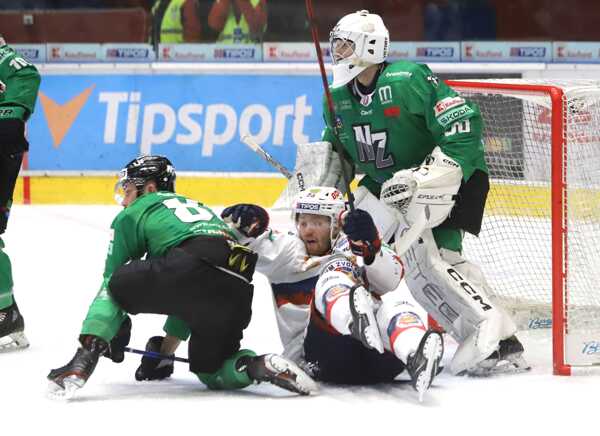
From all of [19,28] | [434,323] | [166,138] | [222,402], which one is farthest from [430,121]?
[19,28]

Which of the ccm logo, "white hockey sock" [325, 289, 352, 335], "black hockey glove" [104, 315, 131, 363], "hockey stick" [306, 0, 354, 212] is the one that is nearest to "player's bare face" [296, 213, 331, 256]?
"hockey stick" [306, 0, 354, 212]

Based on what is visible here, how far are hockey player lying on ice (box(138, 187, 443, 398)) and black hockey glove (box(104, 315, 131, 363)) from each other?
0.19 meters

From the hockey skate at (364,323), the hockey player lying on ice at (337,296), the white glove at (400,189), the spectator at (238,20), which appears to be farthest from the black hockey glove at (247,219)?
the spectator at (238,20)

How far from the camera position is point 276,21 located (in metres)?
9.04

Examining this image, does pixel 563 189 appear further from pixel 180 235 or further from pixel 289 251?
pixel 180 235

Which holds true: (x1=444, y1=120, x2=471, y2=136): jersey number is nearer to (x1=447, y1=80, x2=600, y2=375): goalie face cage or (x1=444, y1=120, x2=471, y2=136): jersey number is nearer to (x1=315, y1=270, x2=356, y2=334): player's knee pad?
(x1=447, y1=80, x2=600, y2=375): goalie face cage

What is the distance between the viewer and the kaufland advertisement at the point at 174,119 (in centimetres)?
867

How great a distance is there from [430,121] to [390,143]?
0.16 m

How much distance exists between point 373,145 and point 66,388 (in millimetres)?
1346

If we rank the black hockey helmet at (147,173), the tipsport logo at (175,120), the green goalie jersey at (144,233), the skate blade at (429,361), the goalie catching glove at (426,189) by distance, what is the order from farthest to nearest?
the tipsport logo at (175,120)
the goalie catching glove at (426,189)
the black hockey helmet at (147,173)
the green goalie jersey at (144,233)
the skate blade at (429,361)

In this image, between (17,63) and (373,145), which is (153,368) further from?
(17,63)

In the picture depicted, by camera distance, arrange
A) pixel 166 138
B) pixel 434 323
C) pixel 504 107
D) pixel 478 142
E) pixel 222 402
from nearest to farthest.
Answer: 1. pixel 222 402
2. pixel 478 142
3. pixel 434 323
4. pixel 504 107
5. pixel 166 138

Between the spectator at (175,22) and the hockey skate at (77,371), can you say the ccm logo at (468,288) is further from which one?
the spectator at (175,22)

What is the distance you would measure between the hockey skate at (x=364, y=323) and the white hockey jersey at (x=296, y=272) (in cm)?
17
